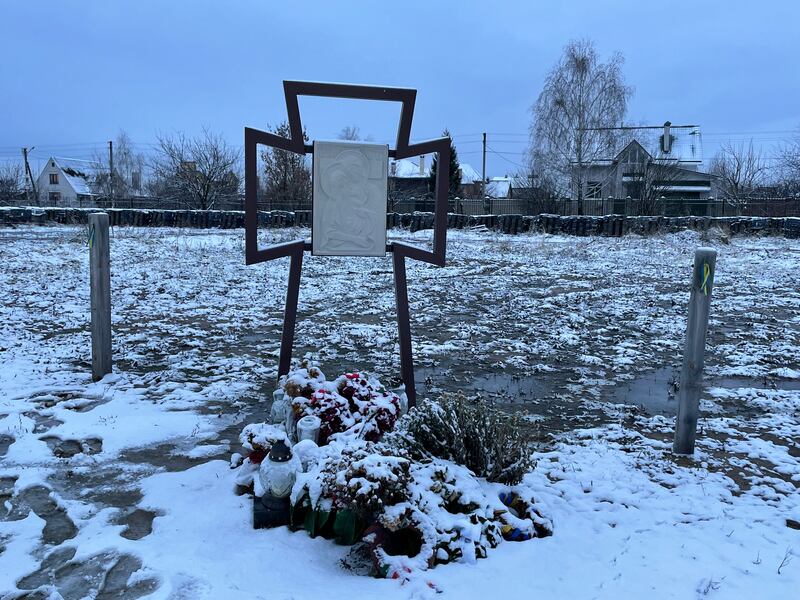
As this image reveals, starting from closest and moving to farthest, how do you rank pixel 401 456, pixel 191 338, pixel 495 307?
pixel 401 456
pixel 191 338
pixel 495 307

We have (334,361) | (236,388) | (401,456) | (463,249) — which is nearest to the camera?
Result: (401,456)

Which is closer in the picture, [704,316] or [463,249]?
[704,316]

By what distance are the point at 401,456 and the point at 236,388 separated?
258 centimetres

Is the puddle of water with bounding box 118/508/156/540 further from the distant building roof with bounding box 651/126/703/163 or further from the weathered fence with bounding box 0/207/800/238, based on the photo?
the distant building roof with bounding box 651/126/703/163

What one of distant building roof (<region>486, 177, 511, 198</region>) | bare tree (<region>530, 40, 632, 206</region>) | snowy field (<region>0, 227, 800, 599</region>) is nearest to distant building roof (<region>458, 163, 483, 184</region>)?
distant building roof (<region>486, 177, 511, 198</region>)

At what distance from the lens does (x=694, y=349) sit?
12.9ft

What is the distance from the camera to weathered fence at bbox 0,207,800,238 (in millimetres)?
24106

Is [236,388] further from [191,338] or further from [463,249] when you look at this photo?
[463,249]

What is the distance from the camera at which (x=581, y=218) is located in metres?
25.4

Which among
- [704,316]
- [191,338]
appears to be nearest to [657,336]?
[704,316]

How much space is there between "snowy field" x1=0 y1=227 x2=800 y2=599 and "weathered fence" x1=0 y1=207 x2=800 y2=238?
1389cm

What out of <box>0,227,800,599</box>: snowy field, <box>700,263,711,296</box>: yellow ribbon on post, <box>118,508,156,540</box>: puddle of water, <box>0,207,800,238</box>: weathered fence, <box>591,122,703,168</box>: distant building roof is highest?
<box>591,122,703,168</box>: distant building roof

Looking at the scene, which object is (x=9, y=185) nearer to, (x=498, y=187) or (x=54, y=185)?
(x=54, y=185)

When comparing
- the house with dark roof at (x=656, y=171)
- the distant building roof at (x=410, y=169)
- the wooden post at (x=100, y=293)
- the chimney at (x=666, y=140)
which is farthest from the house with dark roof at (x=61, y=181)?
the wooden post at (x=100, y=293)
